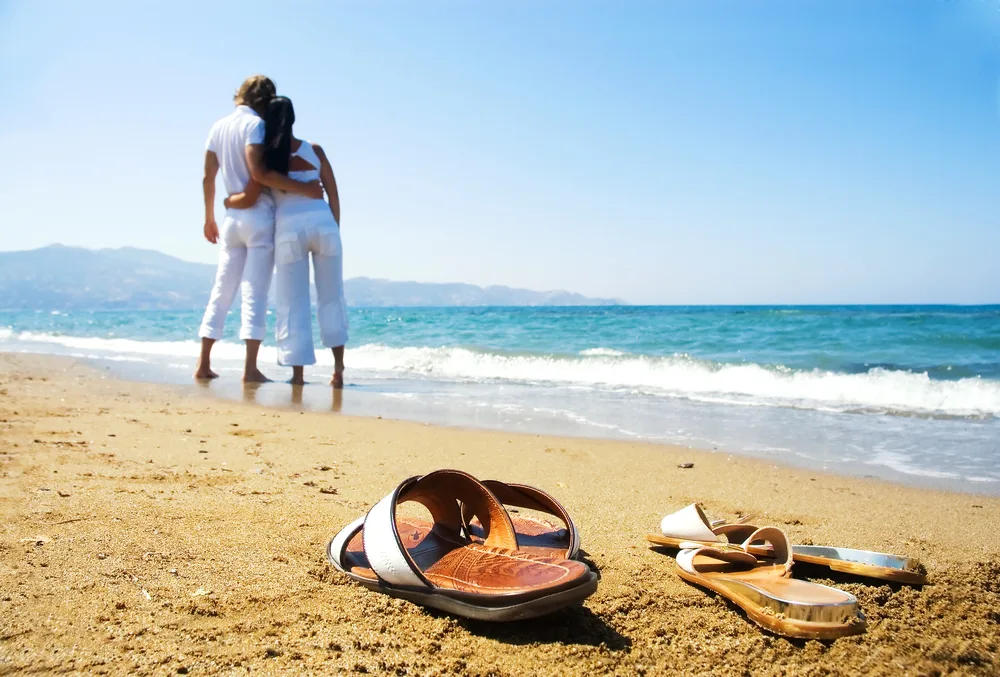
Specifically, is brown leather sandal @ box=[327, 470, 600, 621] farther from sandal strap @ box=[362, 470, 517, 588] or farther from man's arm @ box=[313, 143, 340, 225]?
man's arm @ box=[313, 143, 340, 225]

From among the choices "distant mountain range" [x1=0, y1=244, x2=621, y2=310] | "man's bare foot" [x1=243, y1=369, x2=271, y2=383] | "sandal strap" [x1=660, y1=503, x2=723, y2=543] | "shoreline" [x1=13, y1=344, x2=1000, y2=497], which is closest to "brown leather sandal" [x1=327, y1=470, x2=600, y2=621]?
"sandal strap" [x1=660, y1=503, x2=723, y2=543]

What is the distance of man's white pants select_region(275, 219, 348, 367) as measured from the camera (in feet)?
20.4

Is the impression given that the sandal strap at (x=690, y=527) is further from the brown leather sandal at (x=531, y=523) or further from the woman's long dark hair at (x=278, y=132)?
the woman's long dark hair at (x=278, y=132)

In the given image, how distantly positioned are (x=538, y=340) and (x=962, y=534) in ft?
43.3

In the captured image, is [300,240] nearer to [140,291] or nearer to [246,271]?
[246,271]

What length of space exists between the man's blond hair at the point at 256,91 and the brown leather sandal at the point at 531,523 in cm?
519

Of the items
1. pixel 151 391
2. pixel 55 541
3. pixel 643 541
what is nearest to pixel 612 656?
pixel 643 541

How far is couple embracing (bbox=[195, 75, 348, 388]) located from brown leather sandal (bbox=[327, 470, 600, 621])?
4.52 m

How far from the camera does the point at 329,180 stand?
21.2ft

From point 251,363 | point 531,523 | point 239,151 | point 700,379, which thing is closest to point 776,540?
point 531,523

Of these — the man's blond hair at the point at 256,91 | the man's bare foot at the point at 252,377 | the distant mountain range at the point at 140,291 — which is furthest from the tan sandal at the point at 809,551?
the distant mountain range at the point at 140,291

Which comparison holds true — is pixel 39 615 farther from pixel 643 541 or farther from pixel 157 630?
pixel 643 541

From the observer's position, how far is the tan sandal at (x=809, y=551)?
189cm

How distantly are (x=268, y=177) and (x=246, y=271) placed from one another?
35.8 inches
